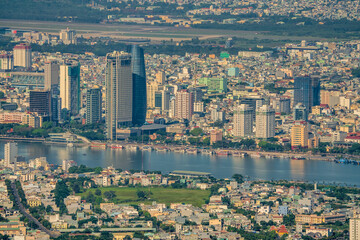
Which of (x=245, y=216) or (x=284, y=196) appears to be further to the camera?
(x=284, y=196)

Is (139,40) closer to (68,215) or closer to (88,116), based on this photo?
(88,116)

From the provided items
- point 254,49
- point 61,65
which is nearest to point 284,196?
point 61,65

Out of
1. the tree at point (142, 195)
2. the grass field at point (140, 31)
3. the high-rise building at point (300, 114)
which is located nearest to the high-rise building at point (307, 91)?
the high-rise building at point (300, 114)

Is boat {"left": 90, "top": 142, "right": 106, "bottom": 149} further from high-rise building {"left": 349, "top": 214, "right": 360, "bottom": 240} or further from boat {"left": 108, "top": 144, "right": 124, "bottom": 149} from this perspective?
high-rise building {"left": 349, "top": 214, "right": 360, "bottom": 240}

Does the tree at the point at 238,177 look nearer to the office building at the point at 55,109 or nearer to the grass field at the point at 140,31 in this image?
the office building at the point at 55,109

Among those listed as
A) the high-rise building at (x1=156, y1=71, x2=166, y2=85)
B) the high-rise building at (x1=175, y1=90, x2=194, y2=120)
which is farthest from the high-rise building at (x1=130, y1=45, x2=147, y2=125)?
the high-rise building at (x1=156, y1=71, x2=166, y2=85)

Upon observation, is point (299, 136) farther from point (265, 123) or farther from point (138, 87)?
point (138, 87)
